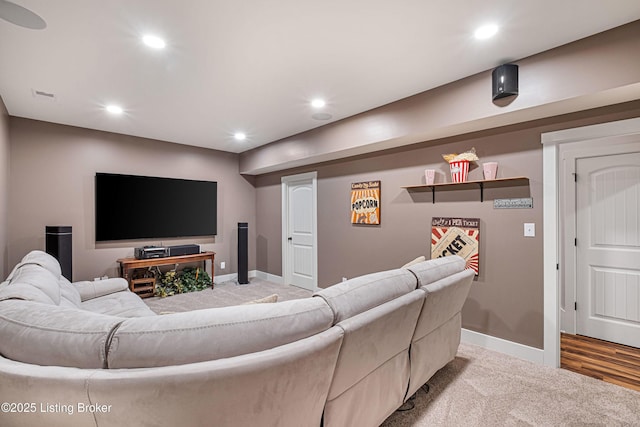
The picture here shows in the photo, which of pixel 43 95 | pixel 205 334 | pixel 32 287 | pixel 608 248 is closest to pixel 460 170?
pixel 608 248

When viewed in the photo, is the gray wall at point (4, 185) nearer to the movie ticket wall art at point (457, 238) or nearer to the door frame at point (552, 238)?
the movie ticket wall art at point (457, 238)

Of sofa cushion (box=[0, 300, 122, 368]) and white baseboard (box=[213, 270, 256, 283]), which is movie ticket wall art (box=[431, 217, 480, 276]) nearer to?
sofa cushion (box=[0, 300, 122, 368])

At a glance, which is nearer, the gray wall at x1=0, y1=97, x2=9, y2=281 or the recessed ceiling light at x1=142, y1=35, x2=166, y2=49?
the recessed ceiling light at x1=142, y1=35, x2=166, y2=49

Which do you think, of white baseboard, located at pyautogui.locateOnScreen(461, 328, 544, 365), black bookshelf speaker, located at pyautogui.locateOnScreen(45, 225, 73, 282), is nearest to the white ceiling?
black bookshelf speaker, located at pyautogui.locateOnScreen(45, 225, 73, 282)

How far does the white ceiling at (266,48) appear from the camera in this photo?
179 cm

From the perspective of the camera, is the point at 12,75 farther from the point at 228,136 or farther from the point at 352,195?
the point at 352,195

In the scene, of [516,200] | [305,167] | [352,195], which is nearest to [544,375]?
[516,200]

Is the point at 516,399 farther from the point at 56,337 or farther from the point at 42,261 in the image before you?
the point at 42,261

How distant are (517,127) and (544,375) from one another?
2075 mm

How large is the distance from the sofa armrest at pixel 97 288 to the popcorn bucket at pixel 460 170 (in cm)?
364

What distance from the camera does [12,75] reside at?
2.60 metres

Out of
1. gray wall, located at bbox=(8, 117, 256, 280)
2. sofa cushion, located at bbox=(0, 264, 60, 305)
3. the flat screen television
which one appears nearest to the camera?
sofa cushion, located at bbox=(0, 264, 60, 305)

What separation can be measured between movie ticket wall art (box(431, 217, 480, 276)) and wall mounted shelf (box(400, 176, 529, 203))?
26cm

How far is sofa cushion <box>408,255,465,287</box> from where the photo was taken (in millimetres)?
1870
